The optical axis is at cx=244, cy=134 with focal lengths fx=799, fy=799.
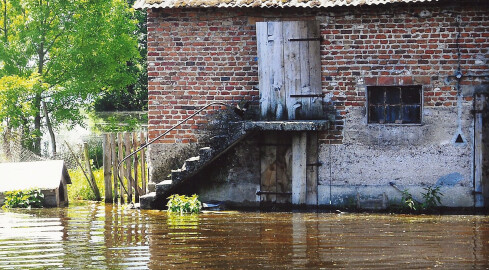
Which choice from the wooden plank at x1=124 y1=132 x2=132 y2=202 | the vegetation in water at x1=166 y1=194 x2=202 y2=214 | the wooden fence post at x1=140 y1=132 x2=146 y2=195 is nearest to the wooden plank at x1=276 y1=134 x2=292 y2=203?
the vegetation in water at x1=166 y1=194 x2=202 y2=214

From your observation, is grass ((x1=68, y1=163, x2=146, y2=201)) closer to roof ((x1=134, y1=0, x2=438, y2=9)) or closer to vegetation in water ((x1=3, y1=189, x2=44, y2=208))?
vegetation in water ((x1=3, y1=189, x2=44, y2=208))

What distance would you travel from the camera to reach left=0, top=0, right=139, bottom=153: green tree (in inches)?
875

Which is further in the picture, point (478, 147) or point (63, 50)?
point (63, 50)

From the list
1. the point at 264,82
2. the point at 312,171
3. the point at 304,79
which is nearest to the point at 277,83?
the point at 264,82

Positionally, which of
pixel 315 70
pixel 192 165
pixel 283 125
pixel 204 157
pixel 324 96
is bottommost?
pixel 192 165

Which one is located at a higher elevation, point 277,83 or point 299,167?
point 277,83

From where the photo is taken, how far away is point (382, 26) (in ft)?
46.6

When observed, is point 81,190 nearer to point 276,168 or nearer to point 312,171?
point 276,168

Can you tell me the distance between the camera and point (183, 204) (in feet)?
46.0

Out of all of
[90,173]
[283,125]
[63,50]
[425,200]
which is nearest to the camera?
[283,125]

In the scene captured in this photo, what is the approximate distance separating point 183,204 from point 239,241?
11.2 ft

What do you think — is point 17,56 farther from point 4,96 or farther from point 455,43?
point 455,43

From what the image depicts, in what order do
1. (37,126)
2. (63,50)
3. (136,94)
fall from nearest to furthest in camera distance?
(63,50)
(37,126)
(136,94)

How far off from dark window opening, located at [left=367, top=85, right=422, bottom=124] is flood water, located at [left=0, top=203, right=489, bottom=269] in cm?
183
